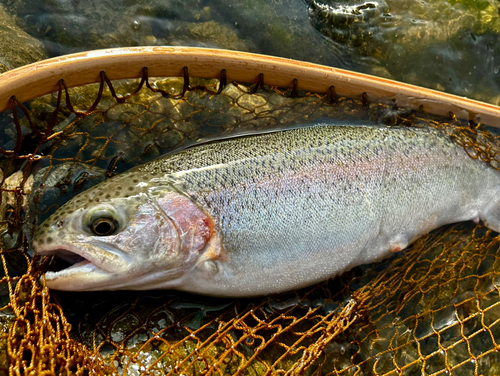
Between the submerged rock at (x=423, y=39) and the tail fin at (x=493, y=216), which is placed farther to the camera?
the submerged rock at (x=423, y=39)

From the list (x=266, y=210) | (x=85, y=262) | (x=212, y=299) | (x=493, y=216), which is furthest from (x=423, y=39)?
(x=85, y=262)

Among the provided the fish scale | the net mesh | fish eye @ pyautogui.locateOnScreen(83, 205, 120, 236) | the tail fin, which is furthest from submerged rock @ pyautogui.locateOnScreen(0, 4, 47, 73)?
the tail fin

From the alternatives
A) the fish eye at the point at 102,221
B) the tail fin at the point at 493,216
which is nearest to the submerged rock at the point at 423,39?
the tail fin at the point at 493,216

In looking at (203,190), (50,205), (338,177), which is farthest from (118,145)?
(338,177)

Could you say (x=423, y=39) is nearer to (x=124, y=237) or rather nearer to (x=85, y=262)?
(x=124, y=237)

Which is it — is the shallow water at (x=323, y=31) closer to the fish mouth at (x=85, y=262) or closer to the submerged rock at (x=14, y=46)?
the submerged rock at (x=14, y=46)

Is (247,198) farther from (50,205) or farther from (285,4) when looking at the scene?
(285,4)

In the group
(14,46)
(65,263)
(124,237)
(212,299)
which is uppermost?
(14,46)

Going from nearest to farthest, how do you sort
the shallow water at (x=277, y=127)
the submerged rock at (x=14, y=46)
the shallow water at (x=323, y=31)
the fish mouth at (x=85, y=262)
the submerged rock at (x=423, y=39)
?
the fish mouth at (x=85, y=262), the shallow water at (x=277, y=127), the submerged rock at (x=14, y=46), the shallow water at (x=323, y=31), the submerged rock at (x=423, y=39)
